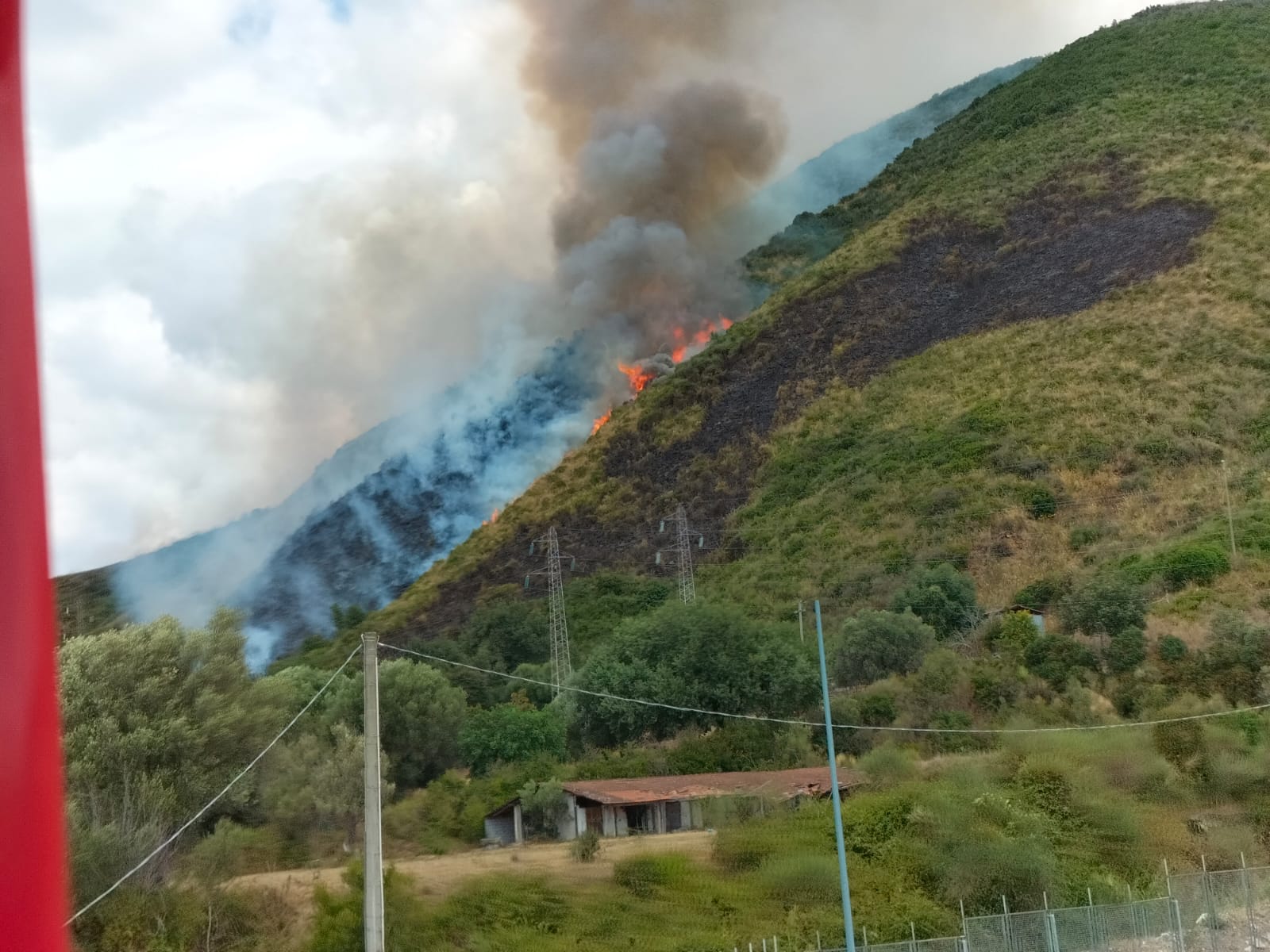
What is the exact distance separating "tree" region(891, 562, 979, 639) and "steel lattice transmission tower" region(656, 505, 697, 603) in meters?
9.84

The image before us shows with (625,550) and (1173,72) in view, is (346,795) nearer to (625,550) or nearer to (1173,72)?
(625,550)

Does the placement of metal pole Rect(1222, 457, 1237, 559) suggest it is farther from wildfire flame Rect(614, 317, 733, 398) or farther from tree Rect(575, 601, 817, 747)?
wildfire flame Rect(614, 317, 733, 398)

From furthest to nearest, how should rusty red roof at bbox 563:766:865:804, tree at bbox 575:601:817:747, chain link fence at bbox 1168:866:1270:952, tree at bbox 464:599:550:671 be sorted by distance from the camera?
1. tree at bbox 464:599:550:671
2. tree at bbox 575:601:817:747
3. rusty red roof at bbox 563:766:865:804
4. chain link fence at bbox 1168:866:1270:952

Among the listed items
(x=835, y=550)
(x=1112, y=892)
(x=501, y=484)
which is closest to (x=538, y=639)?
(x=835, y=550)

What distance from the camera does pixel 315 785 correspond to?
33.7 metres

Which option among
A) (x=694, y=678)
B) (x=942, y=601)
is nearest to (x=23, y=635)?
(x=694, y=678)

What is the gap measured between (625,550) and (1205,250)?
4285cm

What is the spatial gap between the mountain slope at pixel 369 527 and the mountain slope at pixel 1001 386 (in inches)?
536

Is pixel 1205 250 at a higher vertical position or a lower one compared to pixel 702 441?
higher

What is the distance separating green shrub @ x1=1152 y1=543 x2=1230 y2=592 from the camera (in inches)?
2051

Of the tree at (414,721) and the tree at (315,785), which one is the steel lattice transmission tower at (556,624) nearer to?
the tree at (414,721)

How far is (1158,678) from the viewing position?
45312 millimetres

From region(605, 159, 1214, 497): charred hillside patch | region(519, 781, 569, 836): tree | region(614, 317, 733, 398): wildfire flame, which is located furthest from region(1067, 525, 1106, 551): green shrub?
region(614, 317, 733, 398): wildfire flame

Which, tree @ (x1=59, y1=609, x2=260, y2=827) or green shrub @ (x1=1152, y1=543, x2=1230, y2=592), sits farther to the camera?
green shrub @ (x1=1152, y1=543, x2=1230, y2=592)
